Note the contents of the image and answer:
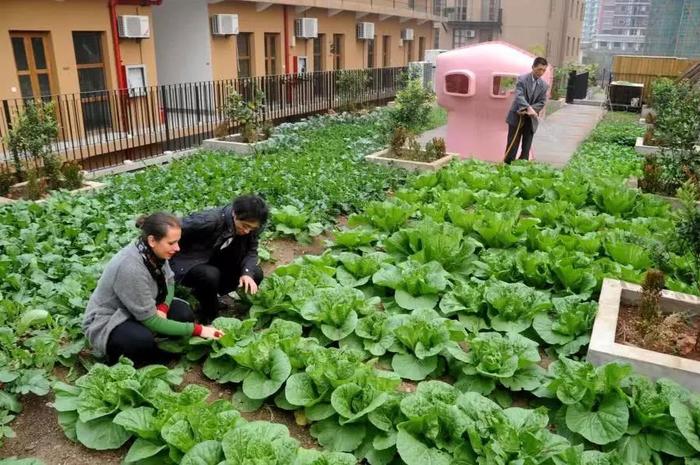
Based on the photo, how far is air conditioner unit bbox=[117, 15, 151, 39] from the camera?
11.6 meters

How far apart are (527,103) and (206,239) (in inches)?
242

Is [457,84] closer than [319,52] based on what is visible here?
Yes

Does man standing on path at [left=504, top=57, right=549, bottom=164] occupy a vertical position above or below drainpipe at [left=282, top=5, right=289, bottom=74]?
below

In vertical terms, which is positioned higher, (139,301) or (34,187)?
(139,301)

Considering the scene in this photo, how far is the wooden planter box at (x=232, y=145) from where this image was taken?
1052cm

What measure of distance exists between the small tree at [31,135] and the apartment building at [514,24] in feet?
95.7

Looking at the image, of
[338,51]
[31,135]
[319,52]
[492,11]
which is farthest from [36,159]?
[492,11]

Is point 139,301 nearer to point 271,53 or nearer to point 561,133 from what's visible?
point 561,133

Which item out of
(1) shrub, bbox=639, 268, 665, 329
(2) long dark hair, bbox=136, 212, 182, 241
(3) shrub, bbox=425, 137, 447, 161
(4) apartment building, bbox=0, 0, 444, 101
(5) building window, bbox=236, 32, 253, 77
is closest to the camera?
(2) long dark hair, bbox=136, 212, 182, 241

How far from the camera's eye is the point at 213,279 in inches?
166

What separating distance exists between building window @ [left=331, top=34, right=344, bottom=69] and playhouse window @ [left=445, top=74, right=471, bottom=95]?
10998 mm

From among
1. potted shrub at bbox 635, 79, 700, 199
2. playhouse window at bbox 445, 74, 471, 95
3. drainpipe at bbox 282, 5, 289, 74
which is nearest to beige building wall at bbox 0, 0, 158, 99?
drainpipe at bbox 282, 5, 289, 74

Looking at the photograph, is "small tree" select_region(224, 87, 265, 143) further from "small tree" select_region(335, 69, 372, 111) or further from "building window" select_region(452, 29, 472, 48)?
"building window" select_region(452, 29, 472, 48)

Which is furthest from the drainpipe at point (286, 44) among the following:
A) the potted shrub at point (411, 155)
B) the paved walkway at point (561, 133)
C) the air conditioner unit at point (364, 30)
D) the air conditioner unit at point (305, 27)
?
the potted shrub at point (411, 155)
